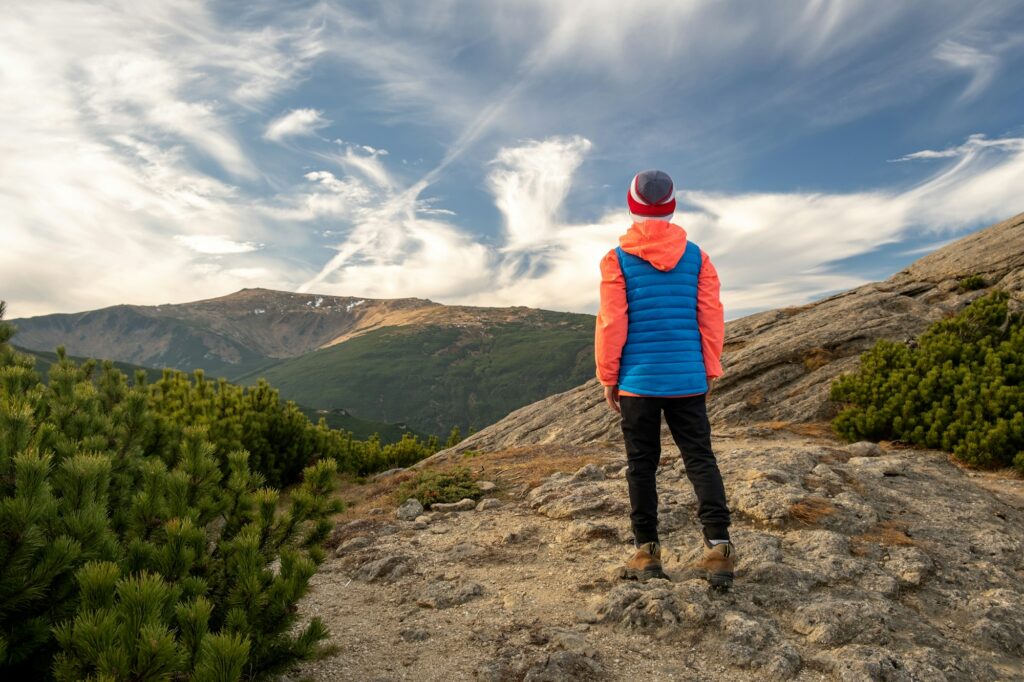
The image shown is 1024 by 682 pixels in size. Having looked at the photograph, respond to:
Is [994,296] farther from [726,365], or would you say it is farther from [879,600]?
[879,600]

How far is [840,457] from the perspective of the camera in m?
8.64

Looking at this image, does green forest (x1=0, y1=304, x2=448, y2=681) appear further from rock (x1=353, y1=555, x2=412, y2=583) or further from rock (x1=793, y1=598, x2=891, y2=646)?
rock (x1=793, y1=598, x2=891, y2=646)

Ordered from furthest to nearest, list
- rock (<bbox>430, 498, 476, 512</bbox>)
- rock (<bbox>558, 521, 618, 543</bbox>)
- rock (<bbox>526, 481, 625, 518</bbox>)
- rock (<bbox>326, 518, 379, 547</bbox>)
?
rock (<bbox>430, 498, 476, 512</bbox>) < rock (<bbox>326, 518, 379, 547</bbox>) < rock (<bbox>526, 481, 625, 518</bbox>) < rock (<bbox>558, 521, 618, 543</bbox>)

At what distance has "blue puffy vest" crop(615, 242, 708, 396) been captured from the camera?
4844 millimetres

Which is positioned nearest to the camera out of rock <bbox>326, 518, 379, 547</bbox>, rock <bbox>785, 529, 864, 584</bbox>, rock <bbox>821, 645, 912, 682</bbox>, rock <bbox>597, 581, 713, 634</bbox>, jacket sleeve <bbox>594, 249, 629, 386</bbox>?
rock <bbox>821, 645, 912, 682</bbox>

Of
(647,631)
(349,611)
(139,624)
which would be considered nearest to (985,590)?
(647,631)

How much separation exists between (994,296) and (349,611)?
13294mm

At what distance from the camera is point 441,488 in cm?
868

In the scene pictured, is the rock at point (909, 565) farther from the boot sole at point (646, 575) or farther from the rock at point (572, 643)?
the rock at point (572, 643)

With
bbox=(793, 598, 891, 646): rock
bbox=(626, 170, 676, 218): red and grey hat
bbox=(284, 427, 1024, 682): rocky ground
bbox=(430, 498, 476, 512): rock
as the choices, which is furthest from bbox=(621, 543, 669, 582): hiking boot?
bbox=(430, 498, 476, 512): rock

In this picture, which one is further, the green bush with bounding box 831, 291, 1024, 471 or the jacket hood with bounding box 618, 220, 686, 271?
the green bush with bounding box 831, 291, 1024, 471

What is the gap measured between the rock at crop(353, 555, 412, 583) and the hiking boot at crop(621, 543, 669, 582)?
7.37ft

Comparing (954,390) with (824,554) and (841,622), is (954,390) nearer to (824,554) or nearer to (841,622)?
(824,554)

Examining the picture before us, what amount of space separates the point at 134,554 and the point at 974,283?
778 inches
